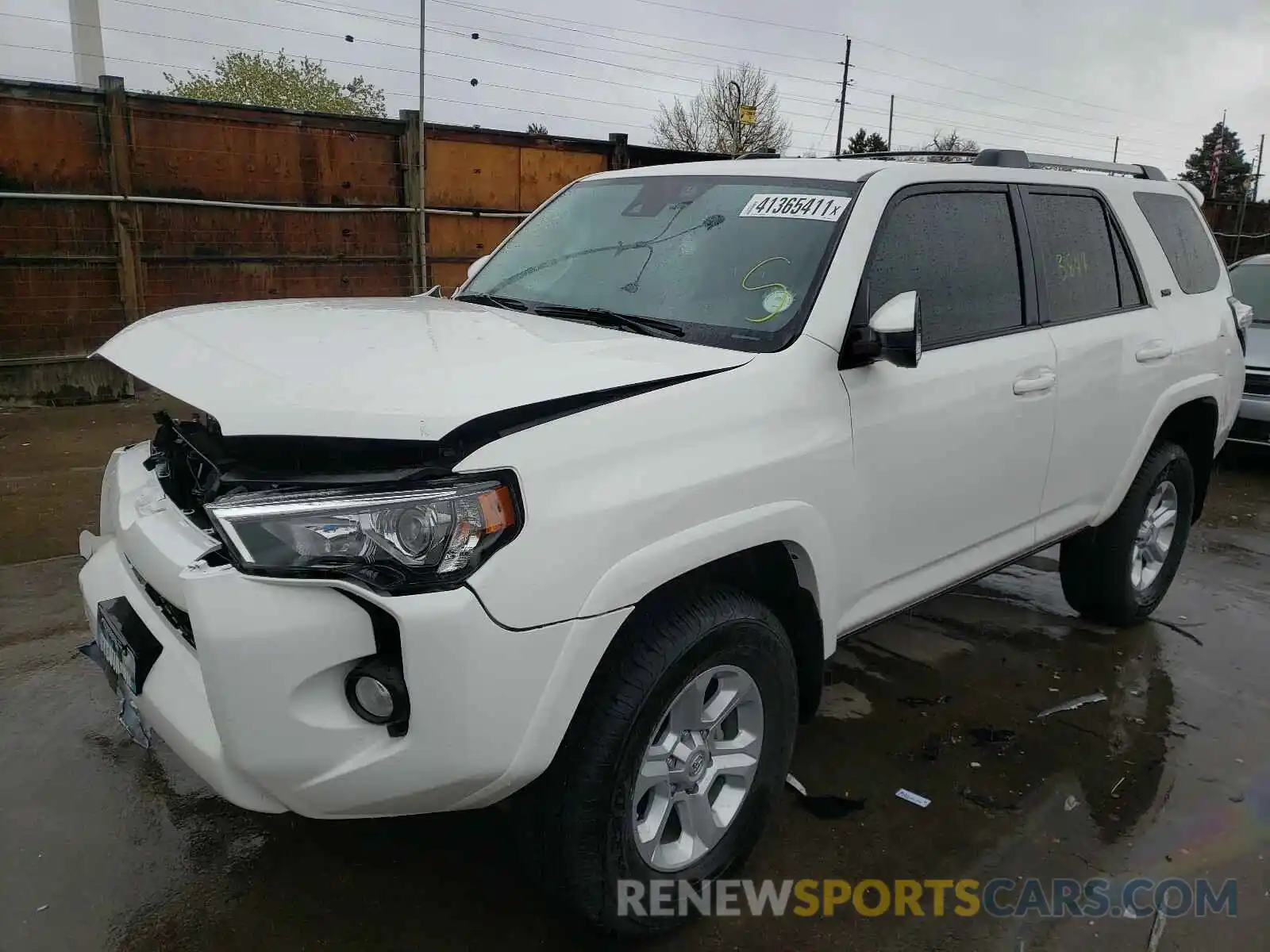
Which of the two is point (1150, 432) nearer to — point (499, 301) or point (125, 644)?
point (499, 301)

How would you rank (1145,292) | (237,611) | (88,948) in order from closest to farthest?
(237,611) → (88,948) → (1145,292)

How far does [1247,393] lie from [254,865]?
7.57 metres

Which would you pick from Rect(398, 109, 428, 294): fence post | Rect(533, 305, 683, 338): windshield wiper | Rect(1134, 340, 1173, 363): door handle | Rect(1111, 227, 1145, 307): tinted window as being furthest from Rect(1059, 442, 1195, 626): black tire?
Rect(398, 109, 428, 294): fence post

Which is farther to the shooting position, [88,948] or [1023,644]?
[1023,644]

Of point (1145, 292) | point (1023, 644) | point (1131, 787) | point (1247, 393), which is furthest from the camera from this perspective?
point (1247, 393)

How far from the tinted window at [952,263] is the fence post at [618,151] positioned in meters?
8.52

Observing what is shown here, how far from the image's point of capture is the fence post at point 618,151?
1134cm

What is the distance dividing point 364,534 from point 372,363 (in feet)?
1.49

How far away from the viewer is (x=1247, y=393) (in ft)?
24.1

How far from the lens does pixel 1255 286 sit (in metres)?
8.30

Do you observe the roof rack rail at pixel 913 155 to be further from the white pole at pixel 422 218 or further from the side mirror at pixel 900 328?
the white pole at pixel 422 218

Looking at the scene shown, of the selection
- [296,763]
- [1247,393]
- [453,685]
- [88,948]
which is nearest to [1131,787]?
[453,685]

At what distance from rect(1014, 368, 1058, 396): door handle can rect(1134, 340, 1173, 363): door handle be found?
69 centimetres

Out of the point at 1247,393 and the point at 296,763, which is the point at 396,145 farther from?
the point at 296,763
